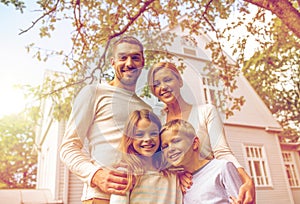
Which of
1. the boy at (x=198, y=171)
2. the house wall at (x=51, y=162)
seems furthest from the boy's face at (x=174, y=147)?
the house wall at (x=51, y=162)

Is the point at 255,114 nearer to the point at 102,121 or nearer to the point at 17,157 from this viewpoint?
the point at 102,121

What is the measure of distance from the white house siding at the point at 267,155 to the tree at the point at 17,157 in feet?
34.0

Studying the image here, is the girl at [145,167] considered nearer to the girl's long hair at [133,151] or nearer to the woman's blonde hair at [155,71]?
the girl's long hair at [133,151]

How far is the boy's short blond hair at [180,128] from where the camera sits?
78 cm

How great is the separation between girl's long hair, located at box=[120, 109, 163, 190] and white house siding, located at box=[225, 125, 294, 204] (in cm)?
645

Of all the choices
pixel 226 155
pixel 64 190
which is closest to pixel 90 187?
pixel 226 155

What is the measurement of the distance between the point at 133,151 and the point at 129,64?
0.29 meters

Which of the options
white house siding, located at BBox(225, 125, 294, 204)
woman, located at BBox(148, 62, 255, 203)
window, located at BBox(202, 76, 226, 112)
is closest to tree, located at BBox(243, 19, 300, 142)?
white house siding, located at BBox(225, 125, 294, 204)

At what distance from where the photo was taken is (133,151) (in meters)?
0.76

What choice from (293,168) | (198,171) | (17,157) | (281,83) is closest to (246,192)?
(198,171)

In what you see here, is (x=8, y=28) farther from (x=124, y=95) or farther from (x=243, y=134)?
(x=243, y=134)

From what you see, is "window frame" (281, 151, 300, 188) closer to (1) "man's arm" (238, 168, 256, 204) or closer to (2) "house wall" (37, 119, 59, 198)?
(2) "house wall" (37, 119, 59, 198)

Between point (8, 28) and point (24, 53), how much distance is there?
68 centimetres

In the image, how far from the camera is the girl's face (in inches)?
29.2
